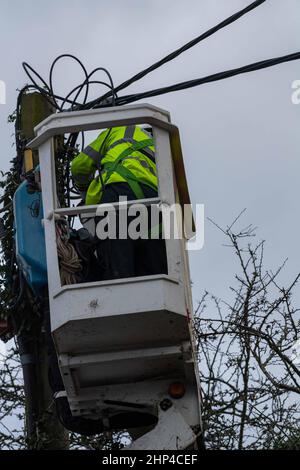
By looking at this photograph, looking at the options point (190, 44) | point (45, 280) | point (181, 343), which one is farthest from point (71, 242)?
point (190, 44)

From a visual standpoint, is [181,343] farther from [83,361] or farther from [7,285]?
[7,285]

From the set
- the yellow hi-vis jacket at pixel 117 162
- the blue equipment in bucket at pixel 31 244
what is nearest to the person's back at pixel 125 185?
the yellow hi-vis jacket at pixel 117 162

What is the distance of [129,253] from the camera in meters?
7.53

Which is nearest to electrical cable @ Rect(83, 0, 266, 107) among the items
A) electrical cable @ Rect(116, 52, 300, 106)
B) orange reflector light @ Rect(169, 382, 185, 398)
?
electrical cable @ Rect(116, 52, 300, 106)

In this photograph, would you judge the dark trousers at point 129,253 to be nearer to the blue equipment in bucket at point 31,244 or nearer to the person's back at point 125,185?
the person's back at point 125,185

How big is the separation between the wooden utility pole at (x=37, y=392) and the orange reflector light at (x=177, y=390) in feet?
3.32

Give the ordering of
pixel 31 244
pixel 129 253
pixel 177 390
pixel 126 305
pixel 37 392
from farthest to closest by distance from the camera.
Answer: pixel 37 392 < pixel 31 244 < pixel 177 390 < pixel 129 253 < pixel 126 305

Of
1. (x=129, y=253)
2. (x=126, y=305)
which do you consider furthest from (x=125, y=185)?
(x=126, y=305)

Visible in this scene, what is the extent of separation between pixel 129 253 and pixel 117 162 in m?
0.58

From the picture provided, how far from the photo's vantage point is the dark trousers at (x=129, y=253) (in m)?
7.50

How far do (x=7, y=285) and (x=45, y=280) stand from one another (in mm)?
949

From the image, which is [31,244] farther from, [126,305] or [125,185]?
[126,305]

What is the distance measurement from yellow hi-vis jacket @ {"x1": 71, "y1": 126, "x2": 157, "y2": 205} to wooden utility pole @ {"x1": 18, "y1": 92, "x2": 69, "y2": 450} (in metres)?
0.54

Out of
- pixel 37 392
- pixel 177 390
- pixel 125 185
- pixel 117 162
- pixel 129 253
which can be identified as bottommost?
pixel 177 390
